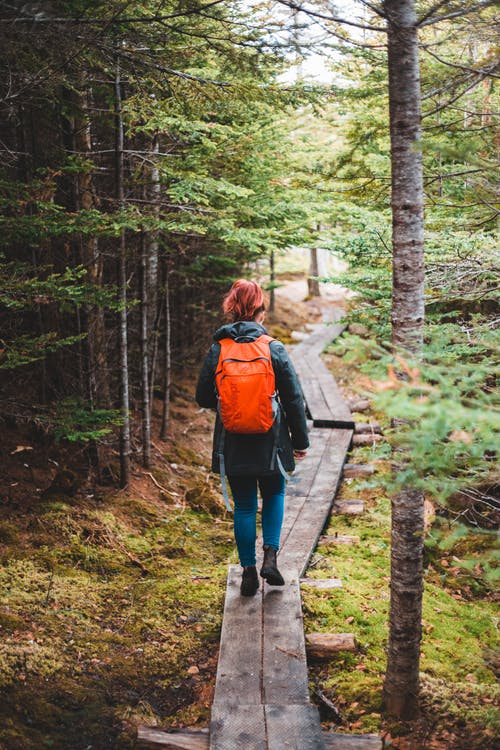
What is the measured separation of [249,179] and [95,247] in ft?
8.75

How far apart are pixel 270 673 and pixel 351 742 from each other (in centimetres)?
73

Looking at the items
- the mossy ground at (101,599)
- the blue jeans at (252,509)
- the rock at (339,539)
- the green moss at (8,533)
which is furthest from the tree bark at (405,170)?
the green moss at (8,533)

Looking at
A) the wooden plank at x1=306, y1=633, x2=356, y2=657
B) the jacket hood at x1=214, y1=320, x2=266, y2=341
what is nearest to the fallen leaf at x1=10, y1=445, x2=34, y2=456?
the jacket hood at x1=214, y1=320, x2=266, y2=341

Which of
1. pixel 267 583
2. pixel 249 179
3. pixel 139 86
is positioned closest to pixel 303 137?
pixel 249 179

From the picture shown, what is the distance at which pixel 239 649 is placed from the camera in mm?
3998

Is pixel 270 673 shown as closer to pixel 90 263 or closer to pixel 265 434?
pixel 265 434

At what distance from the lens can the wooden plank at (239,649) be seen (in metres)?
3.55

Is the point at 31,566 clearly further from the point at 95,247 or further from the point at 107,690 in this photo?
the point at 95,247

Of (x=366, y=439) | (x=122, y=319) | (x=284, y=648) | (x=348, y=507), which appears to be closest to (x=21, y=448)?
(x=122, y=319)

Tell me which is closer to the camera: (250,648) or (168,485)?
(250,648)

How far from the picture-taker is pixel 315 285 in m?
28.6

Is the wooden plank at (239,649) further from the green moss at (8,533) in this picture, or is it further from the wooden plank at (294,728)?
the green moss at (8,533)

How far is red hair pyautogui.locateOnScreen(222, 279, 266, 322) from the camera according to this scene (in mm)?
4395

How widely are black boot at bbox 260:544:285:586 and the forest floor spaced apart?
17.7 inches
